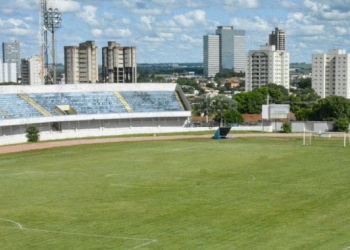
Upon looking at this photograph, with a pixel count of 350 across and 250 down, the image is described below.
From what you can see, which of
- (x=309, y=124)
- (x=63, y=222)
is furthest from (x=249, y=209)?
(x=309, y=124)

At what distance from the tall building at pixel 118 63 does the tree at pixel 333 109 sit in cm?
7104

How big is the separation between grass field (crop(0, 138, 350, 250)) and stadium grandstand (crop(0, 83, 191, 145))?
18.6m

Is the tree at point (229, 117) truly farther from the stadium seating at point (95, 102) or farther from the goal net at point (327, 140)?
the goal net at point (327, 140)

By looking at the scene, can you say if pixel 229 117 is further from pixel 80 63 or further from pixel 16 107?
pixel 80 63

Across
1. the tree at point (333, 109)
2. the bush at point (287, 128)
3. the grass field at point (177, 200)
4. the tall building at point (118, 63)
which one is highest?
the tall building at point (118, 63)

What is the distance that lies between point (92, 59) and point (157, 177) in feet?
523

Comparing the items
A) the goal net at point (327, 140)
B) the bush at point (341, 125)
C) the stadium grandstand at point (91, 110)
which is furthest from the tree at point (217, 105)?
the goal net at point (327, 140)

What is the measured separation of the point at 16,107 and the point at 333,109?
145ft

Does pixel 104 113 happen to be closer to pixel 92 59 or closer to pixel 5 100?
pixel 5 100

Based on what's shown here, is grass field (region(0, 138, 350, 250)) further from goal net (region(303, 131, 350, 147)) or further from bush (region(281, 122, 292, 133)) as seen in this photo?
bush (region(281, 122, 292, 133))

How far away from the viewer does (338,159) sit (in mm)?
51344

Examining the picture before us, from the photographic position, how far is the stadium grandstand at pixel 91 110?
A: 76.2 m

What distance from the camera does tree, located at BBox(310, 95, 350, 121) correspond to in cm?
9900

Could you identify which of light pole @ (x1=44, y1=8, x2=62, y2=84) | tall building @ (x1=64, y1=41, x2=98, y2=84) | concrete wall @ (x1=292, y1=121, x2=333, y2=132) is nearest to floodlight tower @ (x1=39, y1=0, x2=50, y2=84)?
light pole @ (x1=44, y1=8, x2=62, y2=84)
